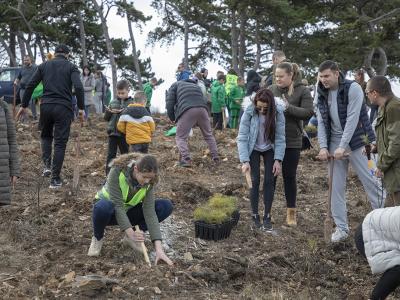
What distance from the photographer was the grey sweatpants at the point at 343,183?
586 centimetres

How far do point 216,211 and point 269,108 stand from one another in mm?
1194

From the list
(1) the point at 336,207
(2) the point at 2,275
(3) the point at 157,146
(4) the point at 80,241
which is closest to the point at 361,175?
(1) the point at 336,207

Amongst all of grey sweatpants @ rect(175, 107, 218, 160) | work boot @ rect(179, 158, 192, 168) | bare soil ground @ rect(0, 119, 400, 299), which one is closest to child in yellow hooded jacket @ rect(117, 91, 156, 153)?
bare soil ground @ rect(0, 119, 400, 299)

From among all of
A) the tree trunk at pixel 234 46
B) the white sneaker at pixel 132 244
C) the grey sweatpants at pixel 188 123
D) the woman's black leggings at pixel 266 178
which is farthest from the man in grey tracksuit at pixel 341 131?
the tree trunk at pixel 234 46

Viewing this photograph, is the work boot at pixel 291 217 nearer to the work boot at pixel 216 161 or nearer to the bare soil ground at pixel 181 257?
the bare soil ground at pixel 181 257

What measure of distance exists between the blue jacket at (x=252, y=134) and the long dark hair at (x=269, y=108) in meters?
0.07

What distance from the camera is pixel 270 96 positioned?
5980 mm

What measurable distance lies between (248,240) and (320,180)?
3.66 m

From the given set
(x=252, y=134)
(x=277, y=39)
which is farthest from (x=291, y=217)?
(x=277, y=39)

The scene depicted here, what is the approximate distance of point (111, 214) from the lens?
5.00 m

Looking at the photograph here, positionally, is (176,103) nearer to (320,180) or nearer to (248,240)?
(320,180)

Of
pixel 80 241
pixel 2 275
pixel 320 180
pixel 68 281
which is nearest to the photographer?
pixel 68 281

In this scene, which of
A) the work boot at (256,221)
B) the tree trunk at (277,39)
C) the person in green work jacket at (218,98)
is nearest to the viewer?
the work boot at (256,221)

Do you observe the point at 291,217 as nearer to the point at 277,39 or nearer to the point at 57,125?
the point at 57,125
